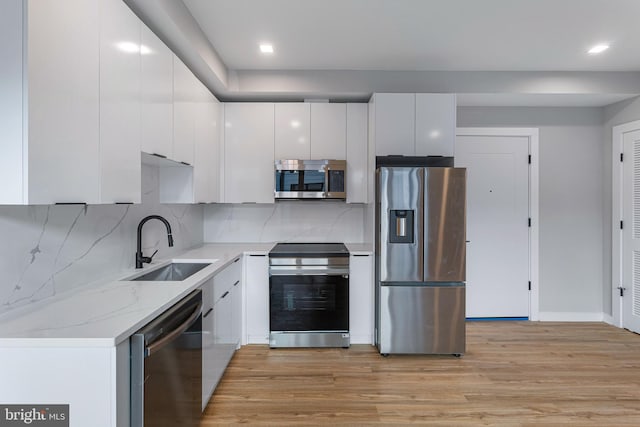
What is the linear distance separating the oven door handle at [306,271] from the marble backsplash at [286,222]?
77cm

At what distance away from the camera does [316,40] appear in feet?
9.18

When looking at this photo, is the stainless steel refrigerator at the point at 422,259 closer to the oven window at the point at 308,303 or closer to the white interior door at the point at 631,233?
the oven window at the point at 308,303

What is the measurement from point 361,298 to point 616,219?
9.77 ft

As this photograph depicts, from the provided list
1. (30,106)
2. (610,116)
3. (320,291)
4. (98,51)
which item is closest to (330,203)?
(320,291)

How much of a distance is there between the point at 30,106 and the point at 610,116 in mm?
5055

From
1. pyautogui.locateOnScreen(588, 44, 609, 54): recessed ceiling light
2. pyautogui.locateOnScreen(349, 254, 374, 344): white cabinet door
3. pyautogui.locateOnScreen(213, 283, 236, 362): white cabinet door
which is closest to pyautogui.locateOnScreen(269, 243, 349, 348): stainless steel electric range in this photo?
pyautogui.locateOnScreen(349, 254, 374, 344): white cabinet door

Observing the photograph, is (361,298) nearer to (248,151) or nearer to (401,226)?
(401,226)

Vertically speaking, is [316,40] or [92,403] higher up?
[316,40]

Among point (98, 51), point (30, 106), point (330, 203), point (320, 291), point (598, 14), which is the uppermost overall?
point (598, 14)

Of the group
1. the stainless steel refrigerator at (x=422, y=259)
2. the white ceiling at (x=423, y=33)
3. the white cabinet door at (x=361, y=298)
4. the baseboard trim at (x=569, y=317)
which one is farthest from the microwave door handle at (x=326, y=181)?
the baseboard trim at (x=569, y=317)

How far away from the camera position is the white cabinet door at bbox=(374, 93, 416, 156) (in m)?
3.21

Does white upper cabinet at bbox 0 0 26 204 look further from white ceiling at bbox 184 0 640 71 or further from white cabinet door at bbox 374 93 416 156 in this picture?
white cabinet door at bbox 374 93 416 156

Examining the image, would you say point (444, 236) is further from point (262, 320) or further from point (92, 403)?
point (92, 403)

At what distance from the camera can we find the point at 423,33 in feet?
8.79
